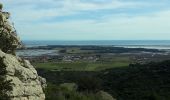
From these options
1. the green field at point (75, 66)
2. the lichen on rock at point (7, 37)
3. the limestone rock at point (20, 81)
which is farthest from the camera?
the green field at point (75, 66)

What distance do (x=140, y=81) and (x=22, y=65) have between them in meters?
50.7

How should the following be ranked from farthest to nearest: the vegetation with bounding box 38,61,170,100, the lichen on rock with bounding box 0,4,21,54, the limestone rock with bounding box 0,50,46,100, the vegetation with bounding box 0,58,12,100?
1. the vegetation with bounding box 38,61,170,100
2. the lichen on rock with bounding box 0,4,21,54
3. the limestone rock with bounding box 0,50,46,100
4. the vegetation with bounding box 0,58,12,100

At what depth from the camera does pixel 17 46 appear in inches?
638

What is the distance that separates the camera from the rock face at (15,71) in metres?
13.4

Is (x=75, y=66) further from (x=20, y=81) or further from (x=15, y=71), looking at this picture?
(x=20, y=81)

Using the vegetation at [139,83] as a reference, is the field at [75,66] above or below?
below

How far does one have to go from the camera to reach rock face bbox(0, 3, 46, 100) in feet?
44.0

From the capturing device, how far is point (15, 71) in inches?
547

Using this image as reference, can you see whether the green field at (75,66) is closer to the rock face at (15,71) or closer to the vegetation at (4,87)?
the rock face at (15,71)

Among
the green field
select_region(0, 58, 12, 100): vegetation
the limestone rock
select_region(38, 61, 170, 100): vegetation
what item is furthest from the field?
select_region(0, 58, 12, 100): vegetation

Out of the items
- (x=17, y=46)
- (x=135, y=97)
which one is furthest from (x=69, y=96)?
(x=135, y=97)

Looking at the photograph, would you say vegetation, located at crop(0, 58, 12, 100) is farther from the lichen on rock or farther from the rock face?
the lichen on rock

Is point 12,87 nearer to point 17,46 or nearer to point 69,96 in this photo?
point 17,46

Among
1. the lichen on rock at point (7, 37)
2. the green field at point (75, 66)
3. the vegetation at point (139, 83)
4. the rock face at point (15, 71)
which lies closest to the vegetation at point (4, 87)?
the rock face at point (15, 71)
